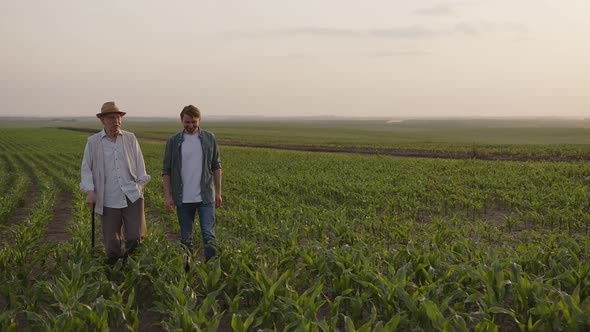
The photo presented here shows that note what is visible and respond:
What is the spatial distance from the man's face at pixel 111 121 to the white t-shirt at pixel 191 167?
827 mm

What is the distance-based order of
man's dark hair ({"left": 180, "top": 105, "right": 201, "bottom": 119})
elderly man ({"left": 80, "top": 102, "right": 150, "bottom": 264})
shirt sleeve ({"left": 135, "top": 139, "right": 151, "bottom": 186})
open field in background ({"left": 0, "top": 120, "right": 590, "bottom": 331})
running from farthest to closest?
shirt sleeve ({"left": 135, "top": 139, "right": 151, "bottom": 186}) → man's dark hair ({"left": 180, "top": 105, "right": 201, "bottom": 119}) → elderly man ({"left": 80, "top": 102, "right": 150, "bottom": 264}) → open field in background ({"left": 0, "top": 120, "right": 590, "bottom": 331})

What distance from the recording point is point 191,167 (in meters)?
5.85

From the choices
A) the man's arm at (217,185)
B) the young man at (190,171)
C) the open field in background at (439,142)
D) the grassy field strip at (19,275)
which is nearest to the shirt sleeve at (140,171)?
the young man at (190,171)

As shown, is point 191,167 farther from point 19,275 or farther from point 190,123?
point 19,275

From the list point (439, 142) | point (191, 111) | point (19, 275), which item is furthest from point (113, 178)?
point (439, 142)

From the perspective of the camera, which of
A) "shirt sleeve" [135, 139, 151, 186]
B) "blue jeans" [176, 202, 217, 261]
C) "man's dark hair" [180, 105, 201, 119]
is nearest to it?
"man's dark hair" [180, 105, 201, 119]

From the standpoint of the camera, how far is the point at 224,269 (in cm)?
565

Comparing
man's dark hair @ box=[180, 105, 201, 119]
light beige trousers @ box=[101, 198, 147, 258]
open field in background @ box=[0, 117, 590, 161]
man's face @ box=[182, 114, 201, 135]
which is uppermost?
man's dark hair @ box=[180, 105, 201, 119]

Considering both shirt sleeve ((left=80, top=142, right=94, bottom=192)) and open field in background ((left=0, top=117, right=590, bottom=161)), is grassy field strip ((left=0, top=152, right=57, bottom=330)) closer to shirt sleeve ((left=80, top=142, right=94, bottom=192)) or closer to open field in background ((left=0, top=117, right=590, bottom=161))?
shirt sleeve ((left=80, top=142, right=94, bottom=192))

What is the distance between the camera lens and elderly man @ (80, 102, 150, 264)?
5492 mm

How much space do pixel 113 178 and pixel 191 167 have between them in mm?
955

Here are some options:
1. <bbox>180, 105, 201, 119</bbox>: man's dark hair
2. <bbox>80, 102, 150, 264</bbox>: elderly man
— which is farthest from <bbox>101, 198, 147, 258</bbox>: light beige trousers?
<bbox>180, 105, 201, 119</bbox>: man's dark hair

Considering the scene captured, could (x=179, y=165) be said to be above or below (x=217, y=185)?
above

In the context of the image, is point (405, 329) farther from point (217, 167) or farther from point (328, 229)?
point (328, 229)
